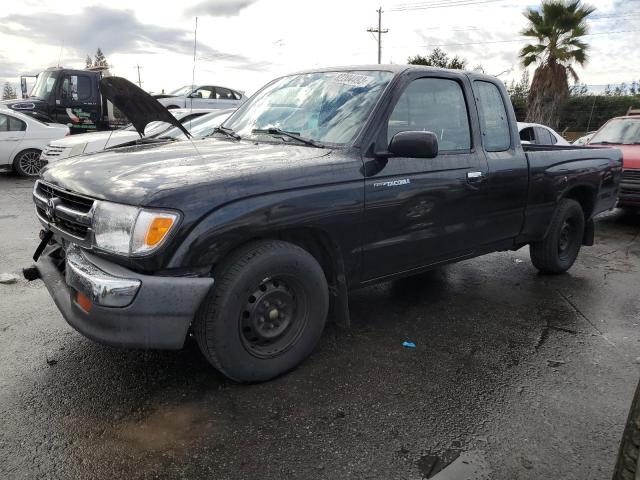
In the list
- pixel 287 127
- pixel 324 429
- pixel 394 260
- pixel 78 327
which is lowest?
pixel 324 429

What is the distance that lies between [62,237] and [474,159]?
2.91 meters

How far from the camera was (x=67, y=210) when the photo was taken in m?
2.92

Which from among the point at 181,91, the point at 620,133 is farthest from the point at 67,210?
the point at 181,91

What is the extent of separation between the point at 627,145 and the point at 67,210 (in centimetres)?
932

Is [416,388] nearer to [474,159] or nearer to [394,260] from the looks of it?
[394,260]

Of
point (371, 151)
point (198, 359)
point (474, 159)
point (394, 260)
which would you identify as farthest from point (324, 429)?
point (474, 159)

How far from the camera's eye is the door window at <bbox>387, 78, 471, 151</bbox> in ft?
11.9

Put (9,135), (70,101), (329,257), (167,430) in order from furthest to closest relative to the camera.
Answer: (70,101) < (9,135) < (329,257) < (167,430)

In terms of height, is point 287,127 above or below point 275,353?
above

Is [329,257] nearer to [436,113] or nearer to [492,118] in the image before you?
[436,113]

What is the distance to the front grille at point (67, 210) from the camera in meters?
2.81

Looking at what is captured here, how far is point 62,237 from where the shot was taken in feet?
10.0

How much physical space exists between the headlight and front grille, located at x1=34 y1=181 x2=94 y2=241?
161mm

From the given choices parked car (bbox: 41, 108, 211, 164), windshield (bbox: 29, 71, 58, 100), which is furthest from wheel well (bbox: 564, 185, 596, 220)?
windshield (bbox: 29, 71, 58, 100)
